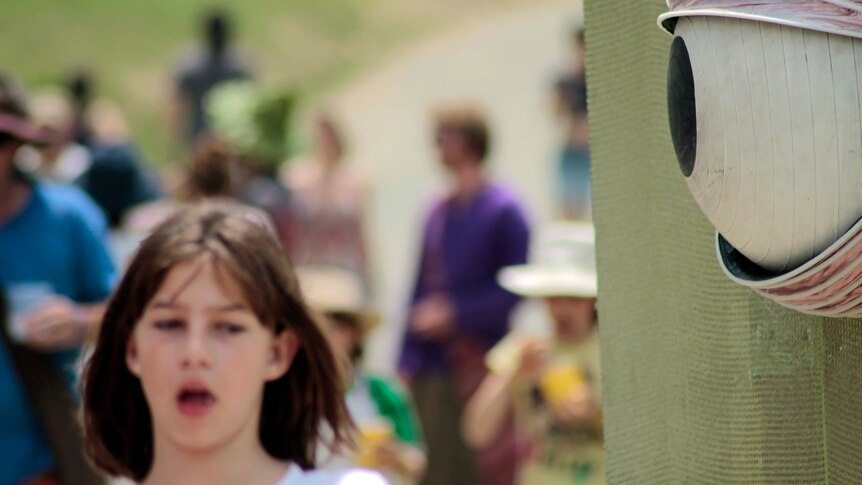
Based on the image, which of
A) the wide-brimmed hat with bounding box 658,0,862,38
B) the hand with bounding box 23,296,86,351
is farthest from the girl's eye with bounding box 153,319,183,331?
the hand with bounding box 23,296,86,351

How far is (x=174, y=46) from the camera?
1877 centimetres

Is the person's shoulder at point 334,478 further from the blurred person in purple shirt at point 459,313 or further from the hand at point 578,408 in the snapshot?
the blurred person in purple shirt at point 459,313

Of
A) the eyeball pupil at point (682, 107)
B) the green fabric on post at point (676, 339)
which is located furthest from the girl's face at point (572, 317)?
the eyeball pupil at point (682, 107)

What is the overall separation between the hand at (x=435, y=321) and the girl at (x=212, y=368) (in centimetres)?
373

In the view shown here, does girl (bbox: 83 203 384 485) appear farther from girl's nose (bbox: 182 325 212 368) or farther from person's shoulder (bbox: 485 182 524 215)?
person's shoulder (bbox: 485 182 524 215)

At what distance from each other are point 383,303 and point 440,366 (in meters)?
3.85

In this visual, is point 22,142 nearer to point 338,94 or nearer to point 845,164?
point 845,164

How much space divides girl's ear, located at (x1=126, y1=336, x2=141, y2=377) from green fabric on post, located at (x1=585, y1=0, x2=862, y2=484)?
0.89m

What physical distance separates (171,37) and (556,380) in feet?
48.8

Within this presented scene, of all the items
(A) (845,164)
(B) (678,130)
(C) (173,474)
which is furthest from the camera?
(C) (173,474)

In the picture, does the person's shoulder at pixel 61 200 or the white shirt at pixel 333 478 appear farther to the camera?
the person's shoulder at pixel 61 200

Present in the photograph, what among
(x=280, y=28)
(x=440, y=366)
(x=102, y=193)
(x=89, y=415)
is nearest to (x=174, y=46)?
(x=280, y=28)

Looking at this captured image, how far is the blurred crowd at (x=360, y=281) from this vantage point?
456 centimetres

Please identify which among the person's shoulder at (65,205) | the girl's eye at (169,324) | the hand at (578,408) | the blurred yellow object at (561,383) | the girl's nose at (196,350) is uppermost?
the person's shoulder at (65,205)
